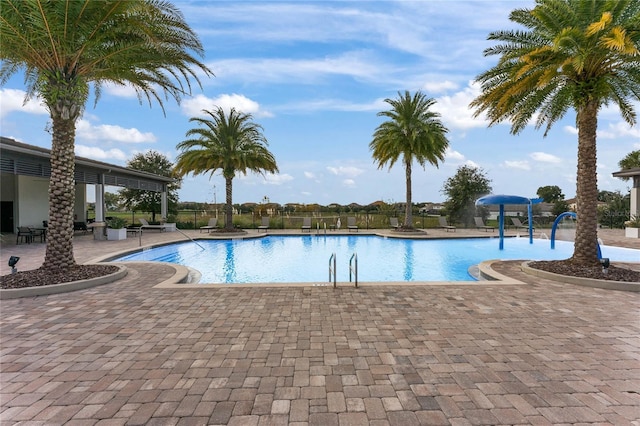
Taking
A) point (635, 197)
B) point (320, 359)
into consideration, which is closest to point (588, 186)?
point (320, 359)

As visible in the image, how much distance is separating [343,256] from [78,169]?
46.3ft

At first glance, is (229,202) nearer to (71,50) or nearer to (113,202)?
(71,50)

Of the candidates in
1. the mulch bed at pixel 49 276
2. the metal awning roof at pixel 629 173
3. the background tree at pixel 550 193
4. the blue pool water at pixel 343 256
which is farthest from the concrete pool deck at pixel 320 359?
the background tree at pixel 550 193

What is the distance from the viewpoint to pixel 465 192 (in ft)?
84.5

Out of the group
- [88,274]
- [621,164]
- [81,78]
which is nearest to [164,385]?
[88,274]

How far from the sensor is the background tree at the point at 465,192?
1013 inches

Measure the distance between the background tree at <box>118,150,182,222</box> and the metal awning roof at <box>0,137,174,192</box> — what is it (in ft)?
10.9

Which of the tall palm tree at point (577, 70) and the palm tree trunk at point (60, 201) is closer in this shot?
the tall palm tree at point (577, 70)

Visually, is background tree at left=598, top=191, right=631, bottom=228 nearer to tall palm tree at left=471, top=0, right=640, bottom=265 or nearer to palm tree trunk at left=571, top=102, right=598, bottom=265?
tall palm tree at left=471, top=0, right=640, bottom=265

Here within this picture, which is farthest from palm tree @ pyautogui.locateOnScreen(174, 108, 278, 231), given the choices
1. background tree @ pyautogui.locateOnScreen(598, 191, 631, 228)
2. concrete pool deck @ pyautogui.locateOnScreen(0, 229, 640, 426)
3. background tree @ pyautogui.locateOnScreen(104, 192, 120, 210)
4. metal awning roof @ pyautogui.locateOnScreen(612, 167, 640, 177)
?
background tree @ pyautogui.locateOnScreen(598, 191, 631, 228)

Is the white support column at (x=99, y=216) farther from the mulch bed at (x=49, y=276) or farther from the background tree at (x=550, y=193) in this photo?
the background tree at (x=550, y=193)

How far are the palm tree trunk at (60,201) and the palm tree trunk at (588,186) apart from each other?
41.1ft

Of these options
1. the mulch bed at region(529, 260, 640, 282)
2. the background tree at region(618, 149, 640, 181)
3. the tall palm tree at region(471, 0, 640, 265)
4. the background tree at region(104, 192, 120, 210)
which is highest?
the background tree at region(618, 149, 640, 181)

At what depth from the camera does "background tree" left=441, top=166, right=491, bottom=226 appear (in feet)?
84.4
